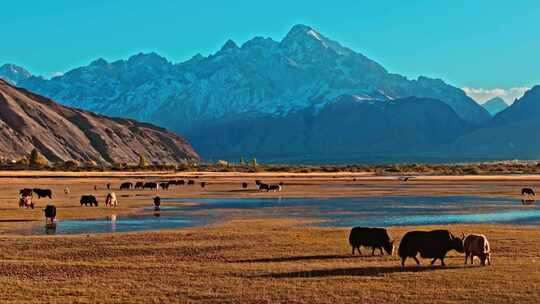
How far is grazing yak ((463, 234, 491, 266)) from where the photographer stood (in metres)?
20.8

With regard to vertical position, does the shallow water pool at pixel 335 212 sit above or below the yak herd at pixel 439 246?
above

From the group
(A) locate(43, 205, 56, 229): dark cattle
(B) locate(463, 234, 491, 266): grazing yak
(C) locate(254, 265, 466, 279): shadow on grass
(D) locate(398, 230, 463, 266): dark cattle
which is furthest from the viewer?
(A) locate(43, 205, 56, 229): dark cattle

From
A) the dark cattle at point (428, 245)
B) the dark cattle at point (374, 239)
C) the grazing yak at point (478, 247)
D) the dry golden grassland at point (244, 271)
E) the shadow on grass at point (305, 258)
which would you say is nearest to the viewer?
the dry golden grassland at point (244, 271)

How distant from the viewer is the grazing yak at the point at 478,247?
68.2ft

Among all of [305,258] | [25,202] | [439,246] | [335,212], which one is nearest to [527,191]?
[335,212]

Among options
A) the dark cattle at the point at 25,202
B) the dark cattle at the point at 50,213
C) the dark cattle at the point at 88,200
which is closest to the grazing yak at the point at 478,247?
the dark cattle at the point at 50,213

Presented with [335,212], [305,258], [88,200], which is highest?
[88,200]

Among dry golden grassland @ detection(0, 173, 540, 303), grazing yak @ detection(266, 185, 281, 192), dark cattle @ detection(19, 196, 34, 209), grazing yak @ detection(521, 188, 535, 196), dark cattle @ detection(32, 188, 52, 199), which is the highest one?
grazing yak @ detection(266, 185, 281, 192)

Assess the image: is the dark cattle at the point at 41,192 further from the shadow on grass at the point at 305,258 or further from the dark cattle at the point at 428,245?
the dark cattle at the point at 428,245

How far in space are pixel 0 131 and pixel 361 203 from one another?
462ft

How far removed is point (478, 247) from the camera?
68.5 ft

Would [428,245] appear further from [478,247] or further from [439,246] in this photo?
[478,247]

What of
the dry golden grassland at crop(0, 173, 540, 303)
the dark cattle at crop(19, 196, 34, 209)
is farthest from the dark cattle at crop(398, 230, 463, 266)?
the dark cattle at crop(19, 196, 34, 209)

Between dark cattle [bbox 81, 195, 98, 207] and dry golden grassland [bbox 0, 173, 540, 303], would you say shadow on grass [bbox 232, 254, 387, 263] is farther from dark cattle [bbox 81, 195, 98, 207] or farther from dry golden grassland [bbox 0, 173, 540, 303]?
dark cattle [bbox 81, 195, 98, 207]
